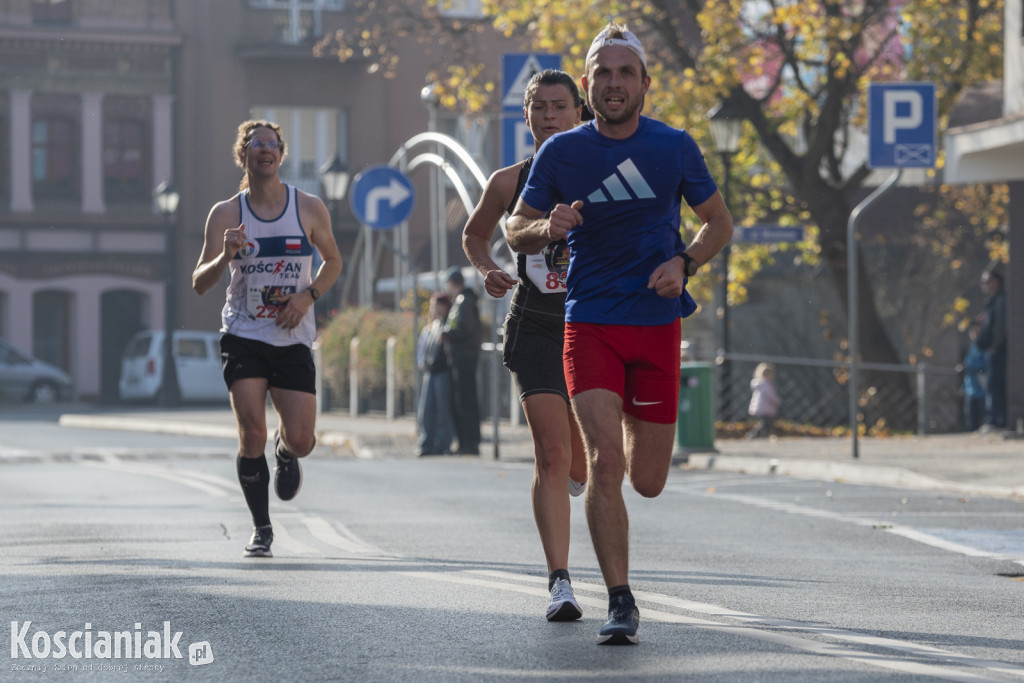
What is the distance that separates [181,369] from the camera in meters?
38.8

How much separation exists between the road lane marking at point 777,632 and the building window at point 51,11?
4050 cm

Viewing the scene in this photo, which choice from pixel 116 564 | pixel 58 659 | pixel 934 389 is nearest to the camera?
pixel 58 659

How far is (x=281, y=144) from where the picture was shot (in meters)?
8.75

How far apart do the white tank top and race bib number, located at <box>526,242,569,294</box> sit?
6.90 ft

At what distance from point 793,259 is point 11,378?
17.9 m

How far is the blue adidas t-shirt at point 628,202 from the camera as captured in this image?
595 centimetres

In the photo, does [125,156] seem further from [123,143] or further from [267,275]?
[267,275]

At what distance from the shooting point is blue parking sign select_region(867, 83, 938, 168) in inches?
632

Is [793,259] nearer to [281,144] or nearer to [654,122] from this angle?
[281,144]

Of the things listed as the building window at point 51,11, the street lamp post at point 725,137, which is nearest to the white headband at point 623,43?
the street lamp post at point 725,137

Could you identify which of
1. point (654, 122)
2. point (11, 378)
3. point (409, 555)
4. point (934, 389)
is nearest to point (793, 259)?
point (934, 389)

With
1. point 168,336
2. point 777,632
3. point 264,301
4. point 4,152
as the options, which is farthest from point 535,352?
point 4,152

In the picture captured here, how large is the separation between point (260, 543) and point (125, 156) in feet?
128

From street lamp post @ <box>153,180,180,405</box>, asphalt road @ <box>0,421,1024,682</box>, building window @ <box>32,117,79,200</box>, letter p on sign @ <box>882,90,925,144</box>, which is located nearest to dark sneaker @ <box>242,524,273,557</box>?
asphalt road @ <box>0,421,1024,682</box>
